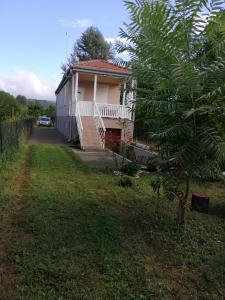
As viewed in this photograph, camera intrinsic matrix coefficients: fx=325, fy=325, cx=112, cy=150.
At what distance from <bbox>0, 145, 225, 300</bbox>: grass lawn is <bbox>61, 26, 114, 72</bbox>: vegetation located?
41217mm

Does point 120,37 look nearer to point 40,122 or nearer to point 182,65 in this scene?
point 182,65

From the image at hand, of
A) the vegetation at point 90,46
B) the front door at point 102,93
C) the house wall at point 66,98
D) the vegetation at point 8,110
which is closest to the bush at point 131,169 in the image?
the vegetation at point 8,110

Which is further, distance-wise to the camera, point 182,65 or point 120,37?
point 120,37

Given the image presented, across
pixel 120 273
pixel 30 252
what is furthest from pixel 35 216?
pixel 120 273

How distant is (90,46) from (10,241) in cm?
4510

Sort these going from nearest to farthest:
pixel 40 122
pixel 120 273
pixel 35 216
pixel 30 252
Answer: pixel 120 273 → pixel 30 252 → pixel 35 216 → pixel 40 122

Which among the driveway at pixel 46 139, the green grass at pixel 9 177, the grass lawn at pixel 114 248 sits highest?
the driveway at pixel 46 139

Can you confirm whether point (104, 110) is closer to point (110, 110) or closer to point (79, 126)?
point (110, 110)

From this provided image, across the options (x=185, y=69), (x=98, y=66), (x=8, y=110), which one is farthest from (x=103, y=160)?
(x=8, y=110)

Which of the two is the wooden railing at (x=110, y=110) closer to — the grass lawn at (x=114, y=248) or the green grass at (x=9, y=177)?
the green grass at (x=9, y=177)

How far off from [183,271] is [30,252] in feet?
6.02

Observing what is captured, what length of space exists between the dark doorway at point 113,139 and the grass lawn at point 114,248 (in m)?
8.12

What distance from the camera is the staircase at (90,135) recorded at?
15189 mm

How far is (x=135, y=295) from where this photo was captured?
128 inches
